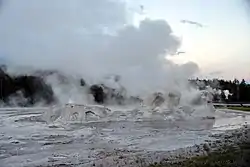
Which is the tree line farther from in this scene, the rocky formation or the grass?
the grass

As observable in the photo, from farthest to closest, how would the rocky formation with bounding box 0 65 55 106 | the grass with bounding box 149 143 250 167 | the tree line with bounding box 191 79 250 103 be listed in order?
the tree line with bounding box 191 79 250 103 → the rocky formation with bounding box 0 65 55 106 → the grass with bounding box 149 143 250 167

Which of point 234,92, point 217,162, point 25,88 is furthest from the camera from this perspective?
point 234,92

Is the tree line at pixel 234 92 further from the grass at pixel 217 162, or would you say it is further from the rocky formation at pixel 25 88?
the grass at pixel 217 162

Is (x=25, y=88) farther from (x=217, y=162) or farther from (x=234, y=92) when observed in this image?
(x=217, y=162)

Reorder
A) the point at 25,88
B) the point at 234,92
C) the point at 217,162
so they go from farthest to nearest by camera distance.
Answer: the point at 234,92
the point at 25,88
the point at 217,162

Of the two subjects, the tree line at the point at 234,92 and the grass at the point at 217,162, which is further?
the tree line at the point at 234,92

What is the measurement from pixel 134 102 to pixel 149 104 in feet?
13.6

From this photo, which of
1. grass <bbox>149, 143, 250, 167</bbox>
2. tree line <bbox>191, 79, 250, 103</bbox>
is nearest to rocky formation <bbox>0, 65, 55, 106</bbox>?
tree line <bbox>191, 79, 250, 103</bbox>

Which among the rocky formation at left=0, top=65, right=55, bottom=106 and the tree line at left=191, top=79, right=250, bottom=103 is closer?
the rocky formation at left=0, top=65, right=55, bottom=106

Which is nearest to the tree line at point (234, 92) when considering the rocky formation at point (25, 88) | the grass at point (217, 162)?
the rocky formation at point (25, 88)

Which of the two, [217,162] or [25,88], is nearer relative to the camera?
[217,162]

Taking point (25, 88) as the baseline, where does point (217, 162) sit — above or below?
below

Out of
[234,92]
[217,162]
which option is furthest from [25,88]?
[217,162]

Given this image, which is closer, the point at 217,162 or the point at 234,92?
the point at 217,162
